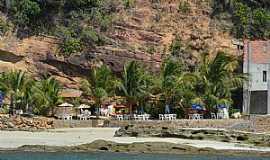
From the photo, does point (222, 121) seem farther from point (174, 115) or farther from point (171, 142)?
point (171, 142)

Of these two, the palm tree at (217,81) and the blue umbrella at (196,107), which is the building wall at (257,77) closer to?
the palm tree at (217,81)

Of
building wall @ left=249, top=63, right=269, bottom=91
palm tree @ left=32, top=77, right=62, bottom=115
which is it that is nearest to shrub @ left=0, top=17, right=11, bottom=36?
palm tree @ left=32, top=77, right=62, bottom=115

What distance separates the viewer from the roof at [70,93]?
63000mm

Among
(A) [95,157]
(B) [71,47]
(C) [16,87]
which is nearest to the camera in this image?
(A) [95,157]

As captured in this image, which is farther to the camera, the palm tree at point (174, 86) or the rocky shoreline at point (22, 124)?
the palm tree at point (174, 86)

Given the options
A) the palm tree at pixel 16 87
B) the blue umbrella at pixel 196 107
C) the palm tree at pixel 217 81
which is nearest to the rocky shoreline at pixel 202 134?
the blue umbrella at pixel 196 107

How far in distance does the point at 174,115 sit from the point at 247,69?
9.17 m

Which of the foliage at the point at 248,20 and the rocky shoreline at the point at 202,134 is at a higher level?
the foliage at the point at 248,20

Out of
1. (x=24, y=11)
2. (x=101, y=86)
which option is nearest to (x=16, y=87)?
(x=101, y=86)

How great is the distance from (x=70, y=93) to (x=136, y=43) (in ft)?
27.7

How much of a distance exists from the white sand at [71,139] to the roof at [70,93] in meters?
13.5

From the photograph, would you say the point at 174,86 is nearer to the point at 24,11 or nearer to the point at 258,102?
the point at 258,102

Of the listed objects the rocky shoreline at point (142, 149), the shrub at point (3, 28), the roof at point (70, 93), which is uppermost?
the shrub at point (3, 28)

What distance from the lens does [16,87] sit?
57375 millimetres
